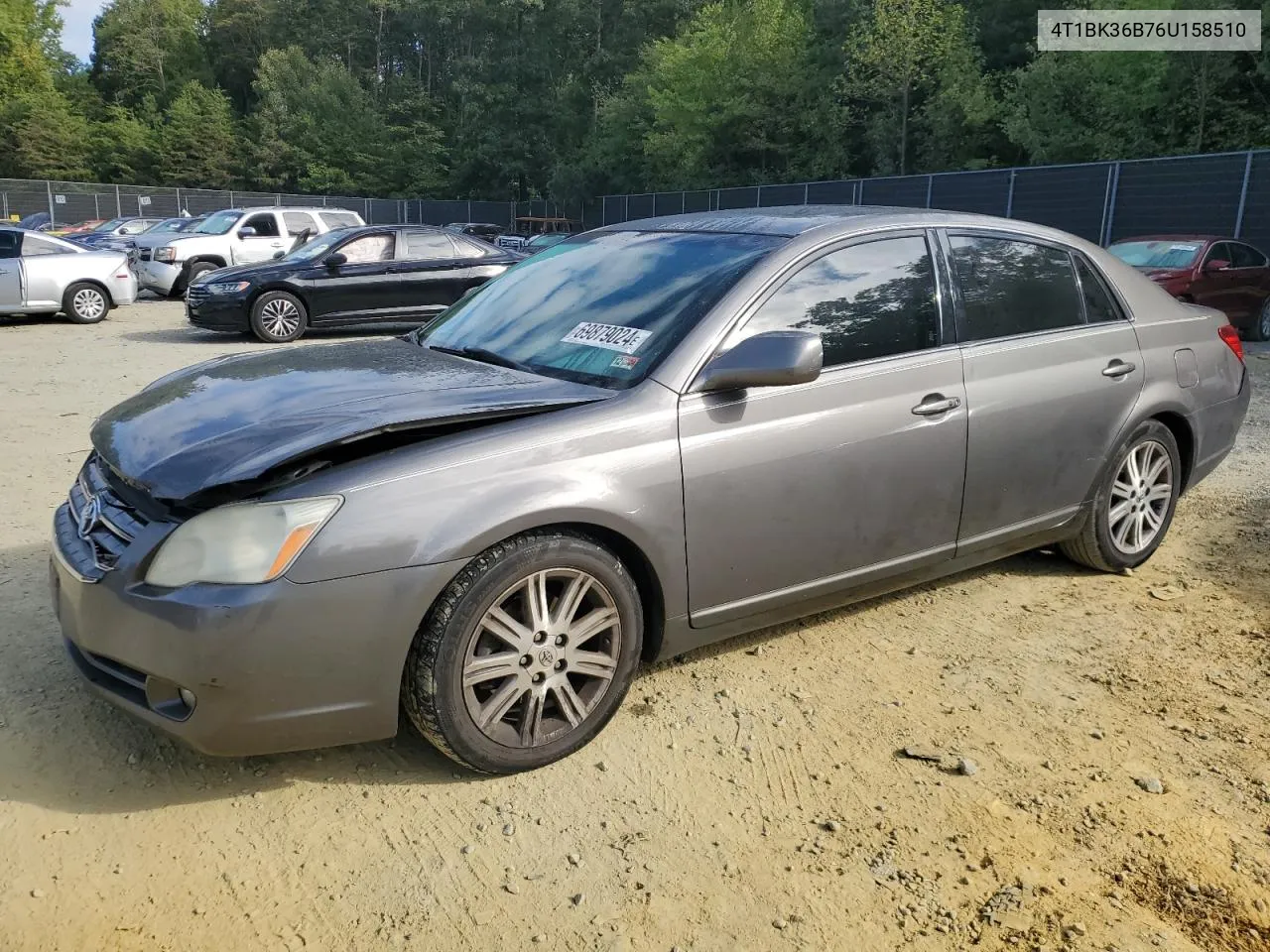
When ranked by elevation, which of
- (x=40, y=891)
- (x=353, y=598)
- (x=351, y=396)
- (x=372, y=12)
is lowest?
(x=40, y=891)

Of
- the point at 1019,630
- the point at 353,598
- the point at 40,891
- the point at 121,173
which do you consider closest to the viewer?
the point at 40,891

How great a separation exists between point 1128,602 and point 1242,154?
18.1m

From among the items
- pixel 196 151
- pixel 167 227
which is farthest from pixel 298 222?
pixel 196 151

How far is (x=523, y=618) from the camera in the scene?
285 cm

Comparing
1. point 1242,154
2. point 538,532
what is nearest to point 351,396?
point 538,532

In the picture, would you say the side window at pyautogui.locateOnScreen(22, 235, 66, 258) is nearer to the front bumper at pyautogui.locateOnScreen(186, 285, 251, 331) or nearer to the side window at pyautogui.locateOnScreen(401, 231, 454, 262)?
the front bumper at pyautogui.locateOnScreen(186, 285, 251, 331)

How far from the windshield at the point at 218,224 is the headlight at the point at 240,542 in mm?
17557

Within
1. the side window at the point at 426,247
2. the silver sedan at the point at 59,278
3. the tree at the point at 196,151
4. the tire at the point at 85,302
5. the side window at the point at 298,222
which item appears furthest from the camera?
the tree at the point at 196,151

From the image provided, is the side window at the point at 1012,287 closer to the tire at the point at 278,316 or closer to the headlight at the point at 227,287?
the tire at the point at 278,316

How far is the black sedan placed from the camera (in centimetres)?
1245

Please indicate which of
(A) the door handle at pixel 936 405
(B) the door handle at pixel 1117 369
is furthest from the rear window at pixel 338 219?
(A) the door handle at pixel 936 405

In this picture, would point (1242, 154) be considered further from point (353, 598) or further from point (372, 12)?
point (372, 12)

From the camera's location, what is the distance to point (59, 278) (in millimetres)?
14039

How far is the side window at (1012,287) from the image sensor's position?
152 inches
